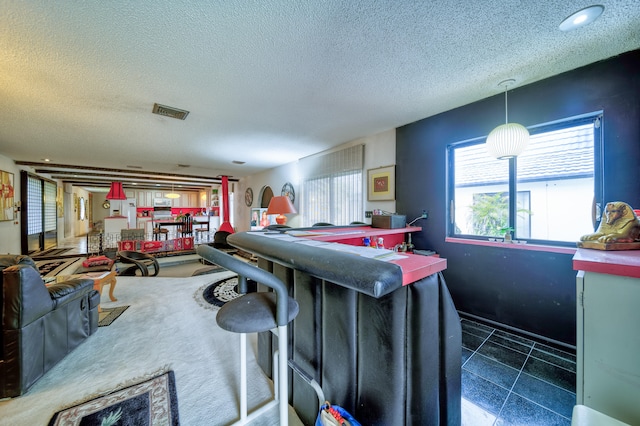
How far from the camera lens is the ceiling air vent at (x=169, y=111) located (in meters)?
2.78

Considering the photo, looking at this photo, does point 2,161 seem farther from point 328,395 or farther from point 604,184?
point 604,184

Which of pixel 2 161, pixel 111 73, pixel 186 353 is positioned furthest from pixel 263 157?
pixel 2 161

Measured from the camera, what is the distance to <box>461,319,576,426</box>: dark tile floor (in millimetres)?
1372

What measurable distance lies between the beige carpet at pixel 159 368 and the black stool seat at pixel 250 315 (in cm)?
83

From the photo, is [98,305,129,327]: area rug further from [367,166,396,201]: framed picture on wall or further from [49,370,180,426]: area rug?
[367,166,396,201]: framed picture on wall

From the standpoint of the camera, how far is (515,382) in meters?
1.65

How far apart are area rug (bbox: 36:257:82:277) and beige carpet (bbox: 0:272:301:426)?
10.9 ft

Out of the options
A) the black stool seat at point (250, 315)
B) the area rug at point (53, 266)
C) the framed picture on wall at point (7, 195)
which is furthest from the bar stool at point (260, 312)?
the framed picture on wall at point (7, 195)

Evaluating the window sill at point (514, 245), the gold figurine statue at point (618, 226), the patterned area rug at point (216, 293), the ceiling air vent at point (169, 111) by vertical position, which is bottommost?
the patterned area rug at point (216, 293)

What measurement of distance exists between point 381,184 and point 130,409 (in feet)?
11.8

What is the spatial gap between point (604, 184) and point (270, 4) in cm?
299

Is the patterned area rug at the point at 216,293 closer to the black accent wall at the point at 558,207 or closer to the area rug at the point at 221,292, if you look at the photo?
the area rug at the point at 221,292

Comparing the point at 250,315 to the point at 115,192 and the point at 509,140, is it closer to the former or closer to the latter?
the point at 509,140

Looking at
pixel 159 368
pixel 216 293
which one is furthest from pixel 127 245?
pixel 159 368
